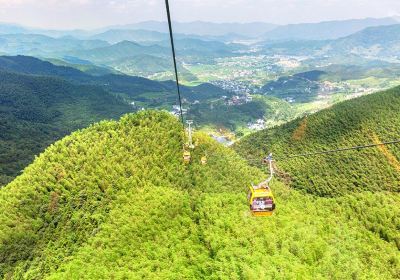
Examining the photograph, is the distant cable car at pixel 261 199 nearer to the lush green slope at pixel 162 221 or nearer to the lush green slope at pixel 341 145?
the lush green slope at pixel 162 221

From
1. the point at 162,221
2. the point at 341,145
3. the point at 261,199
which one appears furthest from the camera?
the point at 341,145

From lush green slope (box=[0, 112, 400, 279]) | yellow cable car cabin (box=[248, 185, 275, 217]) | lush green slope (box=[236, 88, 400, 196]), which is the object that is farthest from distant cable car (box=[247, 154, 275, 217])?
lush green slope (box=[236, 88, 400, 196])

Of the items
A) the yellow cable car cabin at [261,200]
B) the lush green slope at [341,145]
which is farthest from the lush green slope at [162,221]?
the yellow cable car cabin at [261,200]

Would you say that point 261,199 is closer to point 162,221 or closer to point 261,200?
point 261,200

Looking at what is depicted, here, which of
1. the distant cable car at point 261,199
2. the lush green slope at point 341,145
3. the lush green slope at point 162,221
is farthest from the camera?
the lush green slope at point 341,145

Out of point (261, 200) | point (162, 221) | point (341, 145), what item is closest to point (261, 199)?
point (261, 200)

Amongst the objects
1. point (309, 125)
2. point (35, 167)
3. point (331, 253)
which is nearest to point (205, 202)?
point (331, 253)
